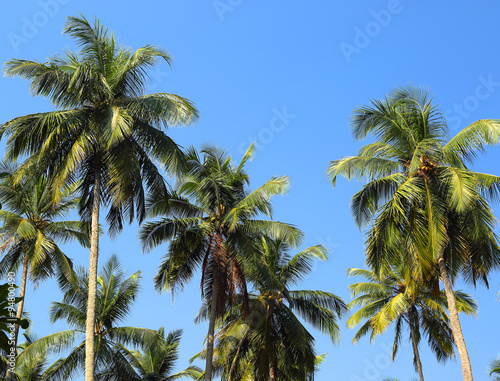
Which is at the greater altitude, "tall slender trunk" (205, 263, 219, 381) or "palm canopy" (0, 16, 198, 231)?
"palm canopy" (0, 16, 198, 231)

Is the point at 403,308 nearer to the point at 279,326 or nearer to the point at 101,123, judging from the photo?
the point at 279,326

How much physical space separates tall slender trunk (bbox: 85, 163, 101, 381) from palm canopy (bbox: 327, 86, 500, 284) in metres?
7.24

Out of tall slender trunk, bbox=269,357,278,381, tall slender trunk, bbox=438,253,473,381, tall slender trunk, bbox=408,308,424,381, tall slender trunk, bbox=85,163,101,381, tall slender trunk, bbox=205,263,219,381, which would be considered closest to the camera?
tall slender trunk, bbox=85,163,101,381

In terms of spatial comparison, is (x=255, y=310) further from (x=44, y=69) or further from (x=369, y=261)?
(x=44, y=69)

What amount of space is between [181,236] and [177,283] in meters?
1.90

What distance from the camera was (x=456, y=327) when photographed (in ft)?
56.4

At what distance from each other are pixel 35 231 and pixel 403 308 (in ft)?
52.6

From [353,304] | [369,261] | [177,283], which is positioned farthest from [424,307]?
[177,283]

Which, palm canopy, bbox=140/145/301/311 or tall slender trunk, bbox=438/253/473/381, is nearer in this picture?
tall slender trunk, bbox=438/253/473/381

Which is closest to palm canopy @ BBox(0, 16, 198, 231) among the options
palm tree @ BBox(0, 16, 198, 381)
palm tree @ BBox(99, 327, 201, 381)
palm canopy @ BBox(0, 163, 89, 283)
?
palm tree @ BBox(0, 16, 198, 381)

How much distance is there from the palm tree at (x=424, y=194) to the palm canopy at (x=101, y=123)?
575 cm

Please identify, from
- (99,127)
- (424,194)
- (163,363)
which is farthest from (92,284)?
(163,363)

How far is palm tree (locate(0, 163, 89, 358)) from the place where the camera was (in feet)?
72.9

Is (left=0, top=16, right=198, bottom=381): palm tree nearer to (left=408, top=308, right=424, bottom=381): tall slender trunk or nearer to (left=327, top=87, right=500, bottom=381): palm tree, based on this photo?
(left=327, top=87, right=500, bottom=381): palm tree
